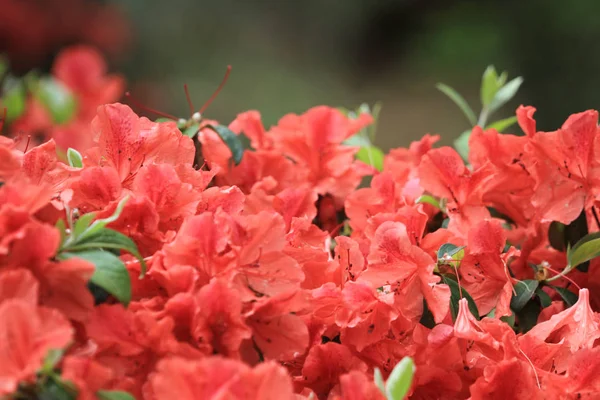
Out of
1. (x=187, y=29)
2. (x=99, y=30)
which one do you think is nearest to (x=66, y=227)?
(x=99, y=30)

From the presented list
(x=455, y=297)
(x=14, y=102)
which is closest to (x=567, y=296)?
(x=455, y=297)

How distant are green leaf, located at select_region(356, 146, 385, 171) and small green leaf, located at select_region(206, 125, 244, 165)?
10.9 inches

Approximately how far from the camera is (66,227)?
0.70 metres

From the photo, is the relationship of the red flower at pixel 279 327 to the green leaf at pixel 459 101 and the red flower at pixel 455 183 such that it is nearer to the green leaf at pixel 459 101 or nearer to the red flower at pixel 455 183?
the red flower at pixel 455 183

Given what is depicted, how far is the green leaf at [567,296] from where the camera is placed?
87 centimetres

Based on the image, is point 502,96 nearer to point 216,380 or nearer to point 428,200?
point 428,200

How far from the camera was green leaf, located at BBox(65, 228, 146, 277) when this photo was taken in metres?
0.65

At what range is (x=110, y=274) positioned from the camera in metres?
0.63

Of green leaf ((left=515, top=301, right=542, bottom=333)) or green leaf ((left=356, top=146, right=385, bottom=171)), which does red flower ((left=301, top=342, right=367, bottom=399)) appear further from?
green leaf ((left=356, top=146, right=385, bottom=171))

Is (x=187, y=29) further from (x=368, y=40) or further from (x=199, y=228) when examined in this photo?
(x=199, y=228)

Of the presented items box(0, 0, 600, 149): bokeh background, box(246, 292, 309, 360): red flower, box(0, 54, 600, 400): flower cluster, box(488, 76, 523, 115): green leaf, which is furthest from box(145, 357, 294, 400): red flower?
box(0, 0, 600, 149): bokeh background

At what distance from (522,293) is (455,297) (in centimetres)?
11

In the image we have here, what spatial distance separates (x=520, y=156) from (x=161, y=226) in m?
0.45

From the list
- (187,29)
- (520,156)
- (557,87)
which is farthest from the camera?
(187,29)
